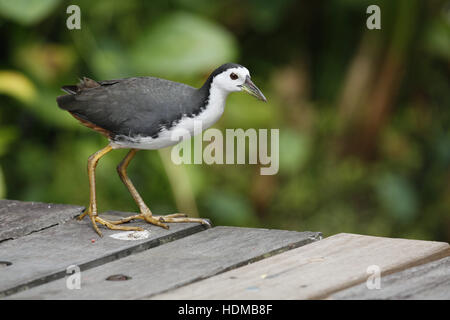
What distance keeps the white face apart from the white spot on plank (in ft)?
2.12

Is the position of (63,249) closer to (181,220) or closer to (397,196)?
(181,220)

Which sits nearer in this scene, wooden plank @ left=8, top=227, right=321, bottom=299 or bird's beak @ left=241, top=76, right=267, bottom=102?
wooden plank @ left=8, top=227, right=321, bottom=299

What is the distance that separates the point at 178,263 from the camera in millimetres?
2883

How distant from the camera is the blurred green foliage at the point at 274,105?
6.06 meters

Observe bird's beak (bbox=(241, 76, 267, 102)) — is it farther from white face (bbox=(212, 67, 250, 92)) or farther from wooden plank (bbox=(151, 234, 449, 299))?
wooden plank (bbox=(151, 234, 449, 299))

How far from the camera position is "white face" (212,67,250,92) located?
356 centimetres

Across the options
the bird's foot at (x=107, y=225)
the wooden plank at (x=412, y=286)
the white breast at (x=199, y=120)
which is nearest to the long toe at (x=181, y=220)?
the bird's foot at (x=107, y=225)

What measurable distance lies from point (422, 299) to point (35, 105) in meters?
4.07

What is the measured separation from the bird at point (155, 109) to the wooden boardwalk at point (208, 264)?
0.78 feet

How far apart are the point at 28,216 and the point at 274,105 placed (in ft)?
11.8

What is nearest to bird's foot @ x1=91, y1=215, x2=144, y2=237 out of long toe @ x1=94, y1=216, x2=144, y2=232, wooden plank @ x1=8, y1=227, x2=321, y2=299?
long toe @ x1=94, y1=216, x2=144, y2=232

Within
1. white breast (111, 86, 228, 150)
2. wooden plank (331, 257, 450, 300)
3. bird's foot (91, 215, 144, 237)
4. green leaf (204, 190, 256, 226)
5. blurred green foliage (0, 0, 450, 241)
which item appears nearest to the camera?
wooden plank (331, 257, 450, 300)

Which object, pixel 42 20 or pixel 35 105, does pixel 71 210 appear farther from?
pixel 42 20

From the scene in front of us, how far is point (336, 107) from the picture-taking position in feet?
23.6
